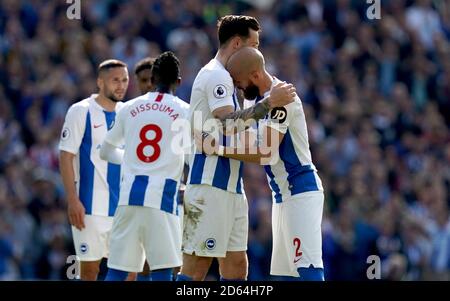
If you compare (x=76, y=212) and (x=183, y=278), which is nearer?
(x=183, y=278)

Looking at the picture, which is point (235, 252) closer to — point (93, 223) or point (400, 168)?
Answer: point (93, 223)

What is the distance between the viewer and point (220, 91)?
1030 centimetres

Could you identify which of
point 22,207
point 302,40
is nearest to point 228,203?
point 22,207

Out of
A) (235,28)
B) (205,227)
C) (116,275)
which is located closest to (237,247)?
(205,227)

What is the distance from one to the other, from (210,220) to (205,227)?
0.07 metres

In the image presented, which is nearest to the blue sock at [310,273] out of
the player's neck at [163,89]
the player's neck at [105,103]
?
the player's neck at [163,89]

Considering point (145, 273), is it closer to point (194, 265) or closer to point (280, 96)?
point (194, 265)

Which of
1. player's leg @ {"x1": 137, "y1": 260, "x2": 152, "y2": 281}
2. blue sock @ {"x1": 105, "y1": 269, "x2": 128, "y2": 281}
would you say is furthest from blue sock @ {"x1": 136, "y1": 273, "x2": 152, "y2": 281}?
blue sock @ {"x1": 105, "y1": 269, "x2": 128, "y2": 281}

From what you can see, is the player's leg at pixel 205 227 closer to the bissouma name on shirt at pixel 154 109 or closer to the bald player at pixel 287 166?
the bald player at pixel 287 166

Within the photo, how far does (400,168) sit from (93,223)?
854 cm

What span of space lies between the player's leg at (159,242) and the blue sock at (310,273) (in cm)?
129

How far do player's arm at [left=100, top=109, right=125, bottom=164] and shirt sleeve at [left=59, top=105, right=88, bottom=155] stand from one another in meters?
0.65
